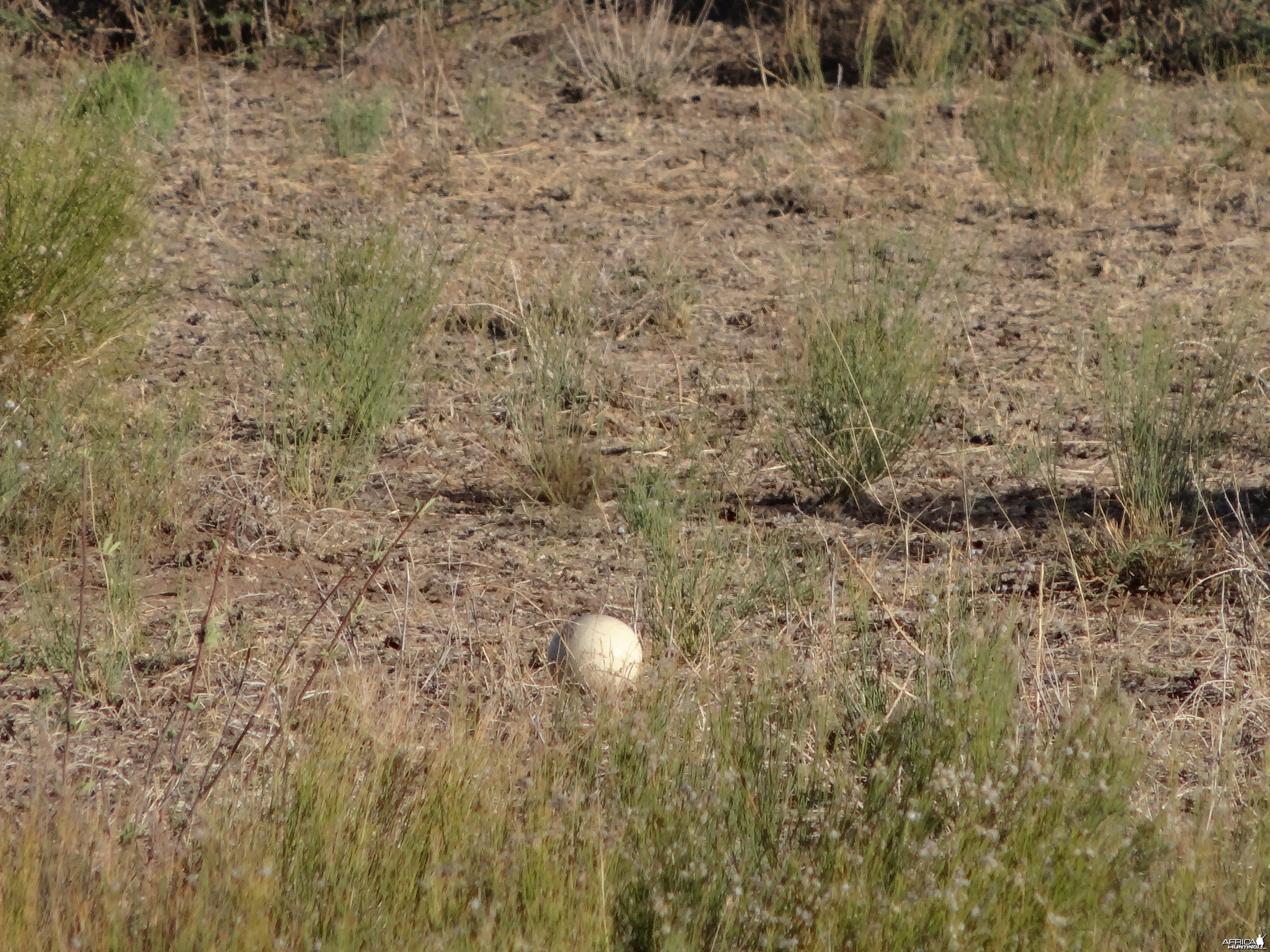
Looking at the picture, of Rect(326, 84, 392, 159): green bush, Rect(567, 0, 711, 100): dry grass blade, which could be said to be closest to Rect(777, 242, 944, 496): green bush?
Rect(326, 84, 392, 159): green bush

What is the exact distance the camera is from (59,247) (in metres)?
4.46

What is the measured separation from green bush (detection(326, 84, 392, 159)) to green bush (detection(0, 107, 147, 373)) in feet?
9.05

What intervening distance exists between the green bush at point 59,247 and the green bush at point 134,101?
8.39 ft

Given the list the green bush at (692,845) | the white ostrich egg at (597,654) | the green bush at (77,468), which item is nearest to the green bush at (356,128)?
the green bush at (77,468)

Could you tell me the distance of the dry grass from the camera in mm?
2086

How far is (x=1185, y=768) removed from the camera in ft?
8.93

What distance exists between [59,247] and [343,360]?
968mm

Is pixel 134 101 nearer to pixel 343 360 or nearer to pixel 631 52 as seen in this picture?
pixel 631 52

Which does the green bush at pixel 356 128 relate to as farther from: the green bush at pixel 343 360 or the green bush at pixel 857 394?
the green bush at pixel 857 394

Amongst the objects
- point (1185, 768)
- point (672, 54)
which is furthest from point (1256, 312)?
point (672, 54)

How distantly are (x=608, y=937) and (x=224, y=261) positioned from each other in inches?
185

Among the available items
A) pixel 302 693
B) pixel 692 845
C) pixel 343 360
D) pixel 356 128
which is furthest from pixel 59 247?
pixel 356 128

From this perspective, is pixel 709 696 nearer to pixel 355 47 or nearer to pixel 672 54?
pixel 672 54

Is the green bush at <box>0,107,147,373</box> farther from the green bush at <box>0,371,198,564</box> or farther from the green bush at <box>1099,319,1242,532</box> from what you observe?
the green bush at <box>1099,319,1242,532</box>
